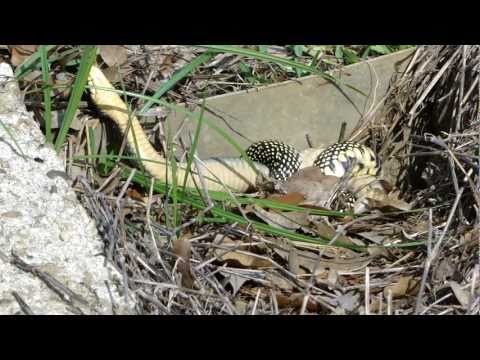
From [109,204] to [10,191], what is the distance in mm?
300

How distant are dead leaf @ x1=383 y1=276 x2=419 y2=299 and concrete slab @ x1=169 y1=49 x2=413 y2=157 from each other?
0.99m

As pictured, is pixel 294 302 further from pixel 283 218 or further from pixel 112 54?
pixel 112 54

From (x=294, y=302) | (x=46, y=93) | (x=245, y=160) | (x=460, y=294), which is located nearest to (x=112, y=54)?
(x=46, y=93)

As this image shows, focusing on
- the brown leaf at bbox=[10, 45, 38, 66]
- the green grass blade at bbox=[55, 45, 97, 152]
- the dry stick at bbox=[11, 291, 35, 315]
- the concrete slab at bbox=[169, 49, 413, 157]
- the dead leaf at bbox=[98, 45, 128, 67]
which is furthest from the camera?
the concrete slab at bbox=[169, 49, 413, 157]

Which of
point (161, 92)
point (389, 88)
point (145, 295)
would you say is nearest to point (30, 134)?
point (161, 92)

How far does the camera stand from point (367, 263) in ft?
7.48

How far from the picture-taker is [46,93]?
2.35 meters

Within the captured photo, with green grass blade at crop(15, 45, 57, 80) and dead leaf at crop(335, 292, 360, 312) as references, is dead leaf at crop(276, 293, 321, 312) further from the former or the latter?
green grass blade at crop(15, 45, 57, 80)

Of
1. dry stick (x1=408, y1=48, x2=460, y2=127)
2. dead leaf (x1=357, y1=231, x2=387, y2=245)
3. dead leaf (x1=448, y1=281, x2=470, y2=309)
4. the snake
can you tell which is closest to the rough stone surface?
the snake

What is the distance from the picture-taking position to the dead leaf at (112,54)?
8.91 ft

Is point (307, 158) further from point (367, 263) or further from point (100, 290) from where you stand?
point (100, 290)

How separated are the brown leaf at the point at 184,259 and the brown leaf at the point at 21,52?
1.02 metres

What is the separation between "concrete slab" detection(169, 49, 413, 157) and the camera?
290cm

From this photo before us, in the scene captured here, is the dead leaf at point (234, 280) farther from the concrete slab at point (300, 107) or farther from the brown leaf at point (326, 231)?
the concrete slab at point (300, 107)
